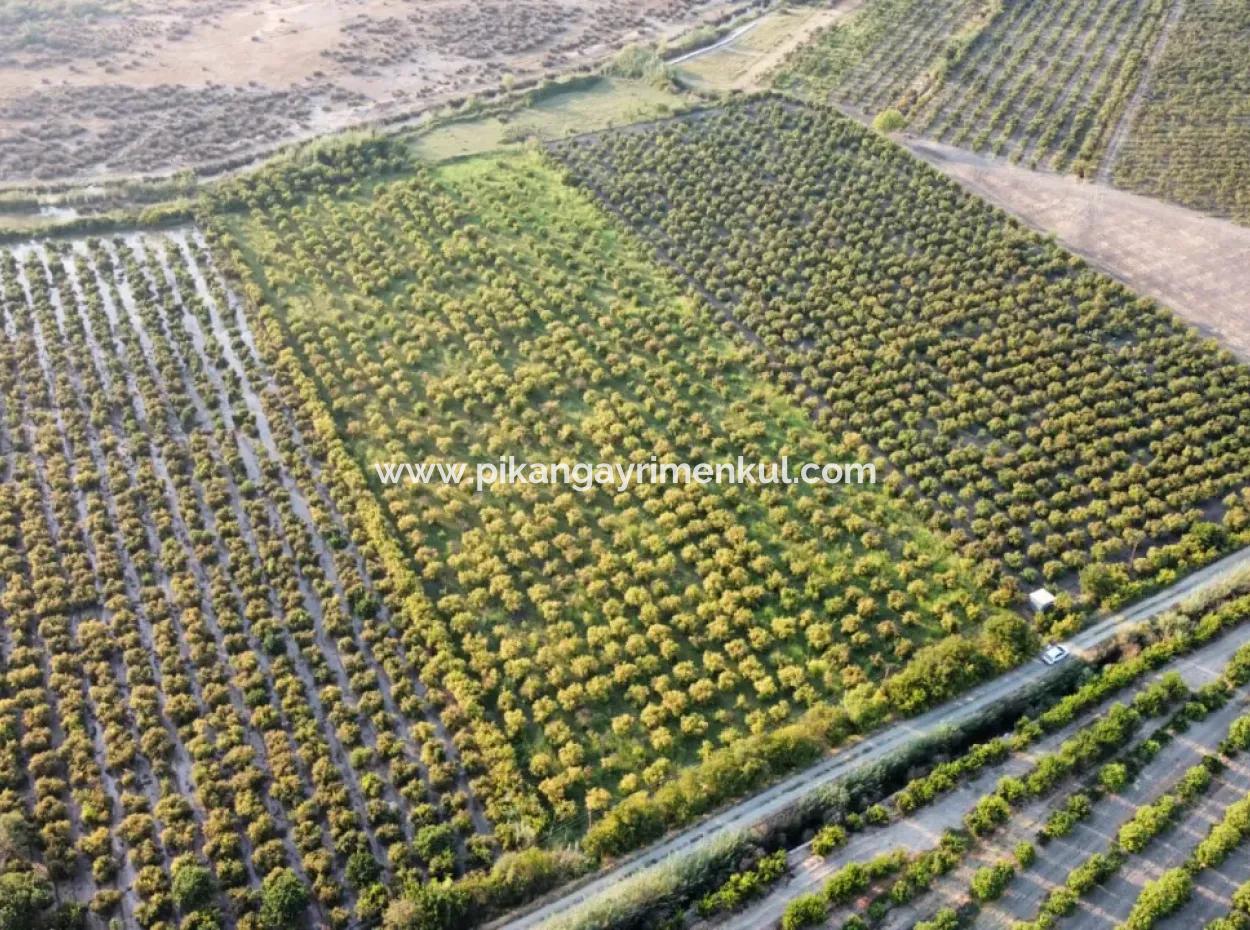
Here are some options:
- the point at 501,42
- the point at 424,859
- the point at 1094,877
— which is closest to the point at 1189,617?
the point at 1094,877

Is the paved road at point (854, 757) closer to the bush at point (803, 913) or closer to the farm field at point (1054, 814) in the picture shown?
the farm field at point (1054, 814)

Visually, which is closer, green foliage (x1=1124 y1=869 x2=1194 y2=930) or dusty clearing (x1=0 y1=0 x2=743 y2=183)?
green foliage (x1=1124 y1=869 x2=1194 y2=930)

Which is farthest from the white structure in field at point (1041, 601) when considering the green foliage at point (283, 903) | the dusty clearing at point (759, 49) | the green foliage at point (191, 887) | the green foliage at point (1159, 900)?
the dusty clearing at point (759, 49)

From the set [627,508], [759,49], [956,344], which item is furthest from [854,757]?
[759,49]

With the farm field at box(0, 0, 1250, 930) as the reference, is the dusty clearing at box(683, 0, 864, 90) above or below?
above

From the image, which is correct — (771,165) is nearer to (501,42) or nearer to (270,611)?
(501,42)

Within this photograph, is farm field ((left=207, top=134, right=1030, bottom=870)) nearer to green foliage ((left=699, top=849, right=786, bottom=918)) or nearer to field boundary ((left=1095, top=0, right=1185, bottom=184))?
green foliage ((left=699, top=849, right=786, bottom=918))

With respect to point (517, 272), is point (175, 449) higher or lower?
lower

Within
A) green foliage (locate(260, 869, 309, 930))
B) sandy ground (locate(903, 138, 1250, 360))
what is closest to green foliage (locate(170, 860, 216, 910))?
green foliage (locate(260, 869, 309, 930))
